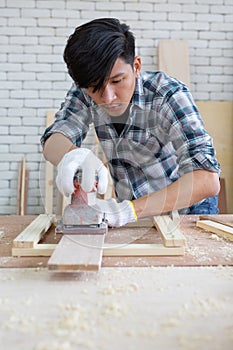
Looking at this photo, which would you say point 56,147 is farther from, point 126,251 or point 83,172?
point 126,251

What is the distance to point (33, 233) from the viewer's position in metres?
1.72

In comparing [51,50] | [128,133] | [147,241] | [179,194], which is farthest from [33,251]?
[51,50]

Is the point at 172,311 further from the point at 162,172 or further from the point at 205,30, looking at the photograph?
the point at 205,30

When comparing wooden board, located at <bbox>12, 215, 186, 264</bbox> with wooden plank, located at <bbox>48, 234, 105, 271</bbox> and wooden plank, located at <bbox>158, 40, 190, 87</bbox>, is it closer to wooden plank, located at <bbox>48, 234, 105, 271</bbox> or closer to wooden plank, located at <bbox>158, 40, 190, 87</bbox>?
wooden plank, located at <bbox>48, 234, 105, 271</bbox>

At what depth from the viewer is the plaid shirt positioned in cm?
201

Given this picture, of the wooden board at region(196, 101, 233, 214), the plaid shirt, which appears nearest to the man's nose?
the plaid shirt

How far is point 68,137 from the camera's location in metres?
2.27

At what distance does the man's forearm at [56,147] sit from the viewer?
7.31 feet

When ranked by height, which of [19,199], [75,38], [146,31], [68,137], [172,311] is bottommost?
[19,199]

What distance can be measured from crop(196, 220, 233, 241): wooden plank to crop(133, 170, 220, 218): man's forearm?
0.43 feet

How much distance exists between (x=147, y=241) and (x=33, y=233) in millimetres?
445

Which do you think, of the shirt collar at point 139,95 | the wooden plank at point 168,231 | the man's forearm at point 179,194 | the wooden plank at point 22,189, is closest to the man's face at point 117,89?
the shirt collar at point 139,95

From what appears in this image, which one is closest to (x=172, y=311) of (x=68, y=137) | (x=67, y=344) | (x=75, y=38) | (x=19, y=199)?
→ (x=67, y=344)

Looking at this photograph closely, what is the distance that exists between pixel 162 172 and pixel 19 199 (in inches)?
95.7
